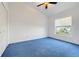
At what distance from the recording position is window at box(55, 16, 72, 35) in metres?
5.43

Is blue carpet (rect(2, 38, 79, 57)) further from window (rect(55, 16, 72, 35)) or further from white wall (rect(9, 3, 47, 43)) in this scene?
window (rect(55, 16, 72, 35))

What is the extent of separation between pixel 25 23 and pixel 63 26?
8.46ft

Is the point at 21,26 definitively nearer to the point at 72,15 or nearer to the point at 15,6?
the point at 15,6

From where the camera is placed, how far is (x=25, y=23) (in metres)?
5.86

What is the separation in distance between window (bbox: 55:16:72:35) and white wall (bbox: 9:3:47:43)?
119cm

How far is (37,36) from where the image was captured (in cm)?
678

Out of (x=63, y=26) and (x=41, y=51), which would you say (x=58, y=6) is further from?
(x=41, y=51)

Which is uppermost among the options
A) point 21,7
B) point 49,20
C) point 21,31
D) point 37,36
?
point 21,7

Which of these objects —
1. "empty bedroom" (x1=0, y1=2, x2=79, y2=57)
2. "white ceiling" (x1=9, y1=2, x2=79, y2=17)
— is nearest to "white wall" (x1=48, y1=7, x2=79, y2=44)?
"empty bedroom" (x1=0, y1=2, x2=79, y2=57)

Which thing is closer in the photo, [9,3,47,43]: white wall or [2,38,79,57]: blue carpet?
[2,38,79,57]: blue carpet

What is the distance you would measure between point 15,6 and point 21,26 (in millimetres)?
1264

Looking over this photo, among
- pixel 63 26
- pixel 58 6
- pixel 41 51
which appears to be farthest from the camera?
pixel 63 26

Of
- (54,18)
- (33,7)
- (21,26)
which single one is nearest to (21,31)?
(21,26)

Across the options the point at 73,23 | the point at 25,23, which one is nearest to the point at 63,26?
the point at 73,23
